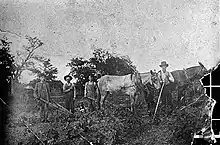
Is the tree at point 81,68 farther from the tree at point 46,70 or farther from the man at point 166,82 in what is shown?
the man at point 166,82

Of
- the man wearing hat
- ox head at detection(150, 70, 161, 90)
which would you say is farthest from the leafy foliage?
ox head at detection(150, 70, 161, 90)

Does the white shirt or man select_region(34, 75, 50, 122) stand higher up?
the white shirt

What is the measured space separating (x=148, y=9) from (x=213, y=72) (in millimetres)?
665

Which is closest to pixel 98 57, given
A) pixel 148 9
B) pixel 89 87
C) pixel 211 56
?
pixel 89 87

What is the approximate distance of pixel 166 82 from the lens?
3752mm

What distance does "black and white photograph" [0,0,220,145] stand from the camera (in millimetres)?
3701

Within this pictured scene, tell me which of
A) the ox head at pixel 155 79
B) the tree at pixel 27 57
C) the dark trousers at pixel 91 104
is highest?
the tree at pixel 27 57

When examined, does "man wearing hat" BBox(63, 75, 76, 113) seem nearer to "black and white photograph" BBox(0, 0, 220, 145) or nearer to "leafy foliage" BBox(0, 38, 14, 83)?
"black and white photograph" BBox(0, 0, 220, 145)

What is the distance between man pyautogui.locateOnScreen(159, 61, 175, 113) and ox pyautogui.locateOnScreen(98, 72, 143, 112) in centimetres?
16

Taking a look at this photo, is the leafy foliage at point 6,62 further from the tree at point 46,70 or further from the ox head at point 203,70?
the ox head at point 203,70

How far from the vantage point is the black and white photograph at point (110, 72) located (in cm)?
370

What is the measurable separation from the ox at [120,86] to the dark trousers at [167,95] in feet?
0.55

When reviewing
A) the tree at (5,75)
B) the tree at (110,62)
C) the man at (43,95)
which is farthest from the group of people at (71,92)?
the tree at (5,75)

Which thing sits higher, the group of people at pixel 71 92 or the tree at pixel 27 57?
the tree at pixel 27 57
